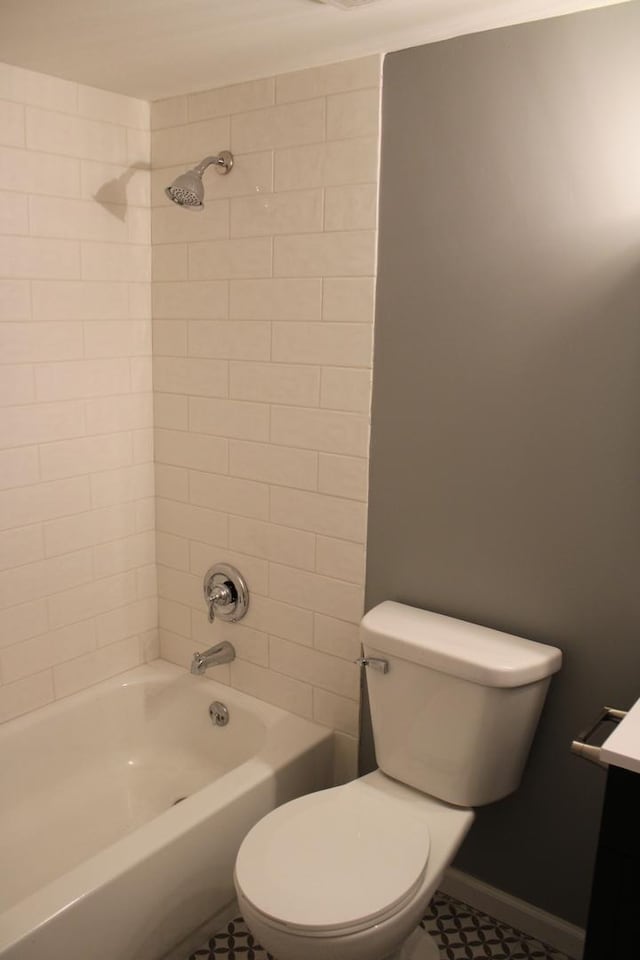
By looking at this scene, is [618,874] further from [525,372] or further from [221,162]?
[221,162]

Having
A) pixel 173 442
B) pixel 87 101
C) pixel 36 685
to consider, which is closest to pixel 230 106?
pixel 87 101

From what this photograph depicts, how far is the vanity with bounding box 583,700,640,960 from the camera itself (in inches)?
50.4

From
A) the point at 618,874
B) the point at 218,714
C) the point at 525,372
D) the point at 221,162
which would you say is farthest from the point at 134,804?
the point at 221,162

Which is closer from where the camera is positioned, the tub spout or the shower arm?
the shower arm

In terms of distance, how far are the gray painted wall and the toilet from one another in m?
0.14

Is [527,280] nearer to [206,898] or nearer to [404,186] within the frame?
[404,186]

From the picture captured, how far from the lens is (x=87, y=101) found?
229 cm

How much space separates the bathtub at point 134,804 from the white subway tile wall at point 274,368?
0.58ft

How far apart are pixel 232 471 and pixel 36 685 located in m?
0.89

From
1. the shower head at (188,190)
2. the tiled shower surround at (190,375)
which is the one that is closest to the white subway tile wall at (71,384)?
the tiled shower surround at (190,375)

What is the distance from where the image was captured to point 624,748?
1.29 meters

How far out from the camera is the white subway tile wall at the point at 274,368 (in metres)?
2.07

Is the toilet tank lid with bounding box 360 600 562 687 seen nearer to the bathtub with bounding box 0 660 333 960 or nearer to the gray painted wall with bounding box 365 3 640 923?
the gray painted wall with bounding box 365 3 640 923

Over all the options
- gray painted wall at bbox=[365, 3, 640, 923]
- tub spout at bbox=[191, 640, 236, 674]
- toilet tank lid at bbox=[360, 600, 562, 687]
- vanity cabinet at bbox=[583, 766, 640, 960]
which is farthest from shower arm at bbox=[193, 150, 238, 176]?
vanity cabinet at bbox=[583, 766, 640, 960]
